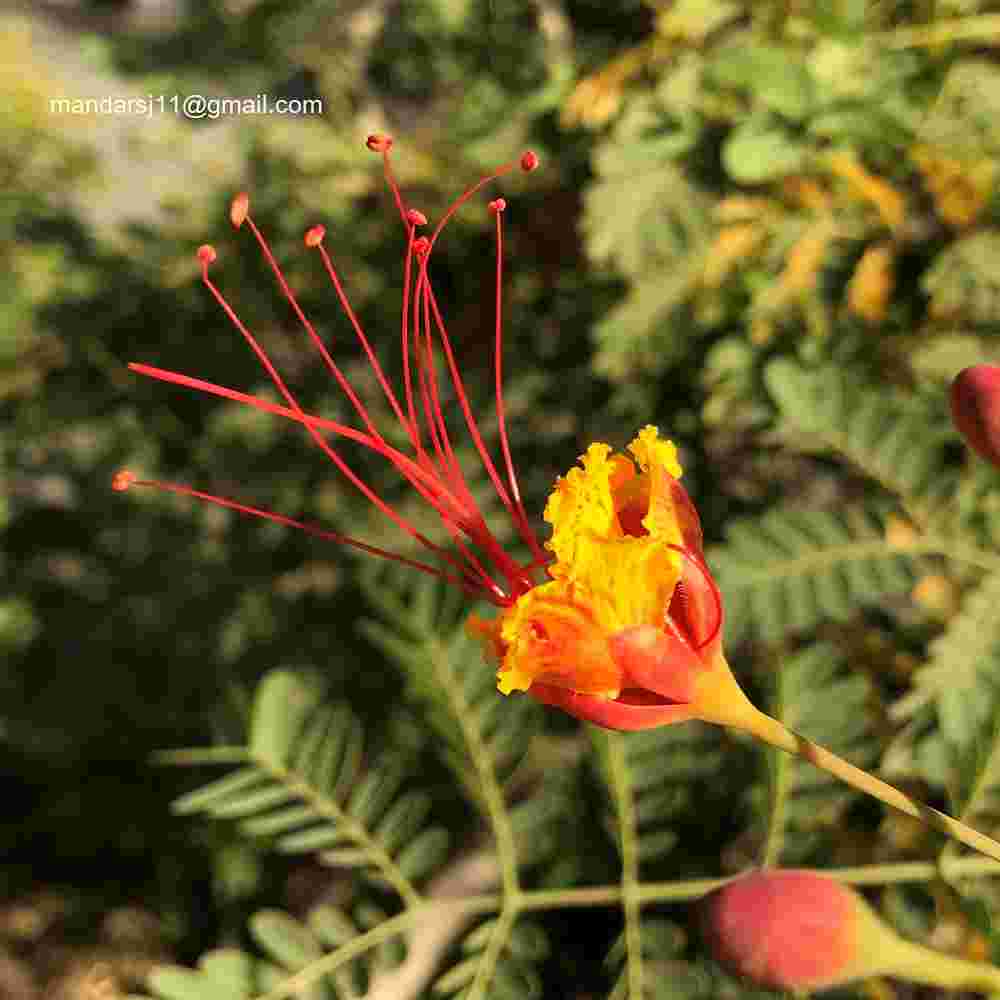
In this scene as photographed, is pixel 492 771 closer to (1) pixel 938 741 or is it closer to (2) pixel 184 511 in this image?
(1) pixel 938 741

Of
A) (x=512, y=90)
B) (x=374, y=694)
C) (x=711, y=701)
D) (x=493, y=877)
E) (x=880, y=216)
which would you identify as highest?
(x=512, y=90)

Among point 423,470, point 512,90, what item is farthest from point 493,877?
point 512,90

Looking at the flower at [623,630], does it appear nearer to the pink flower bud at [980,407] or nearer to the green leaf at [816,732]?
the pink flower bud at [980,407]

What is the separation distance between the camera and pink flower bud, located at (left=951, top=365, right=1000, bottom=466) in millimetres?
787

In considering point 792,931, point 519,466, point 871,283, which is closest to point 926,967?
point 792,931

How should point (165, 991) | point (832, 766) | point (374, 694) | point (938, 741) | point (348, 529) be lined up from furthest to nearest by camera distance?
1. point (374, 694)
2. point (348, 529)
3. point (938, 741)
4. point (165, 991)
5. point (832, 766)

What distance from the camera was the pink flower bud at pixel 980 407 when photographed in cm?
79

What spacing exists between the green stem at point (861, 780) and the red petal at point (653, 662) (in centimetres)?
4

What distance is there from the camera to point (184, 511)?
2.13m

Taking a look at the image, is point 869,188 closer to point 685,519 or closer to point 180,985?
point 685,519

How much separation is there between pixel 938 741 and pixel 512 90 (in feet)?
3.00

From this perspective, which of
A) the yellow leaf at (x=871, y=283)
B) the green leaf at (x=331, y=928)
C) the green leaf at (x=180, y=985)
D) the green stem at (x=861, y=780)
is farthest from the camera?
the yellow leaf at (x=871, y=283)

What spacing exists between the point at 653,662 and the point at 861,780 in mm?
134

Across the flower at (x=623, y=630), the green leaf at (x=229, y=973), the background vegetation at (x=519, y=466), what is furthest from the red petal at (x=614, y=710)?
the green leaf at (x=229, y=973)
